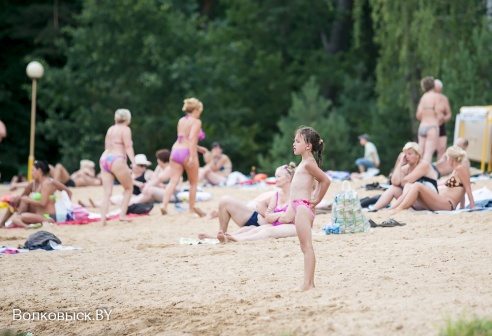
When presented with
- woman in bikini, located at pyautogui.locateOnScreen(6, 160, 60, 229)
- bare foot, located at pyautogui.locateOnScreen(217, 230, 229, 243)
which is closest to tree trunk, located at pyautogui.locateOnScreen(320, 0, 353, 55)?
woman in bikini, located at pyautogui.locateOnScreen(6, 160, 60, 229)

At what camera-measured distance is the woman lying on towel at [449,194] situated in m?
13.6

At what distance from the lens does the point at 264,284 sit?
9.31 metres

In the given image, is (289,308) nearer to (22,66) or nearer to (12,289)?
(12,289)

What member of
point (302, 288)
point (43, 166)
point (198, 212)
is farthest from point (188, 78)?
point (302, 288)

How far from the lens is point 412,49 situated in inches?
1153

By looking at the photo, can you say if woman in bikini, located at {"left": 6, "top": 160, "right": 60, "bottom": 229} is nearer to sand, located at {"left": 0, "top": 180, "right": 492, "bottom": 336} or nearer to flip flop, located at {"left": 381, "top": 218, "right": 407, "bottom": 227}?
sand, located at {"left": 0, "top": 180, "right": 492, "bottom": 336}

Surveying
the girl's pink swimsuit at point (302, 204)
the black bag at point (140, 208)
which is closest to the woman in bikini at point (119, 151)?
the black bag at point (140, 208)

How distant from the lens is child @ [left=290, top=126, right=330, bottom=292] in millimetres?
8594

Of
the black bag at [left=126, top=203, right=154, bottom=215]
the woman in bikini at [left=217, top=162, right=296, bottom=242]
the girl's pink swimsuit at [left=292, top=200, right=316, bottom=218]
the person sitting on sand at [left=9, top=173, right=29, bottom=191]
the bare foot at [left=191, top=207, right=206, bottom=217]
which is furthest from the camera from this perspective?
the person sitting on sand at [left=9, top=173, right=29, bottom=191]

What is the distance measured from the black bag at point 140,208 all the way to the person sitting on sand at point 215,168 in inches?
203

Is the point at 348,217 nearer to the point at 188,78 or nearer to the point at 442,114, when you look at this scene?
the point at 442,114

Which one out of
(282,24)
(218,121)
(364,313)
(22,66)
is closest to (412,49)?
(218,121)

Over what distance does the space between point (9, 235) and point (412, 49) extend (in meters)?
17.1

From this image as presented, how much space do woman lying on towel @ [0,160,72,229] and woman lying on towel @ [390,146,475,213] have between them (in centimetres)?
489
